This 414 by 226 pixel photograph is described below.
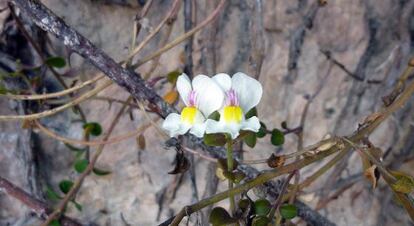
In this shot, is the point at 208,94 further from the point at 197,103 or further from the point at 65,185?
the point at 65,185

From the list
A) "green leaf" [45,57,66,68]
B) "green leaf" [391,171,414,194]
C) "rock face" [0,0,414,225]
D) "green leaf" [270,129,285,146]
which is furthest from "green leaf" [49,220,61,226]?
"green leaf" [391,171,414,194]

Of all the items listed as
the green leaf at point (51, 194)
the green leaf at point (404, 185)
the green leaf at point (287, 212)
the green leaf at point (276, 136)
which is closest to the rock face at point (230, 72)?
the green leaf at point (51, 194)

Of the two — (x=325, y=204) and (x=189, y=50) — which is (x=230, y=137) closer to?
(x=189, y=50)

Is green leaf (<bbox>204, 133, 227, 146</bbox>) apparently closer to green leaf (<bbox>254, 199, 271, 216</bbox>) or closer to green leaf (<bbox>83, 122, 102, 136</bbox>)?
green leaf (<bbox>254, 199, 271, 216</bbox>)

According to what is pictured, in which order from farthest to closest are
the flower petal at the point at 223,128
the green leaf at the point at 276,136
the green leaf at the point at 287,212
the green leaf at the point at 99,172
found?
the green leaf at the point at 99,172 < the green leaf at the point at 276,136 < the green leaf at the point at 287,212 < the flower petal at the point at 223,128

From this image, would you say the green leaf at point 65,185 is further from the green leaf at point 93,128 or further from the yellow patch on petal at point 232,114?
the yellow patch on petal at point 232,114

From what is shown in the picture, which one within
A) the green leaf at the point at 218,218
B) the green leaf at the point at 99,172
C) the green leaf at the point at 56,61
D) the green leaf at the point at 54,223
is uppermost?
the green leaf at the point at 56,61

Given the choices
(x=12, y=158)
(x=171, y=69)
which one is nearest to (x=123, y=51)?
(x=171, y=69)
